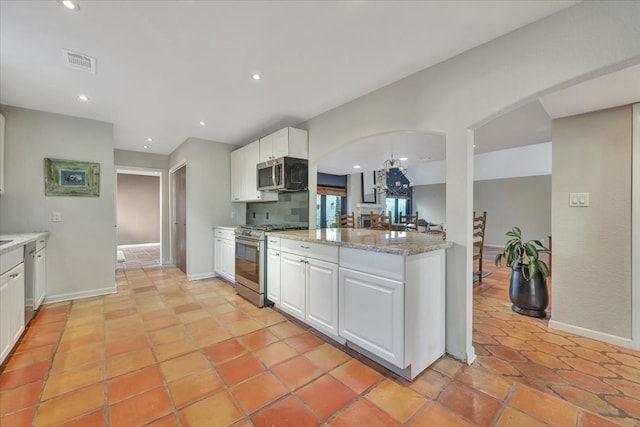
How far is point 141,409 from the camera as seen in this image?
1538mm

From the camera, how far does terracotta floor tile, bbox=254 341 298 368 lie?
2037mm

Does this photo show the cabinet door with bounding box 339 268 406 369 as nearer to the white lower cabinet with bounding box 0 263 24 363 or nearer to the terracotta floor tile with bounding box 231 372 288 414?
the terracotta floor tile with bounding box 231 372 288 414

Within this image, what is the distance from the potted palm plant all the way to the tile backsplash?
2.45m

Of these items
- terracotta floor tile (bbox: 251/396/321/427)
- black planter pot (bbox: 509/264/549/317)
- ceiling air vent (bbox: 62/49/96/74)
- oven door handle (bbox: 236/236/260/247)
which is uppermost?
ceiling air vent (bbox: 62/49/96/74)

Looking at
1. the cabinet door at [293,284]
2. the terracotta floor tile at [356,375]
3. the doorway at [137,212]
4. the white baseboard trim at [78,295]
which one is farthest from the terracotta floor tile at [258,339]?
the doorway at [137,212]

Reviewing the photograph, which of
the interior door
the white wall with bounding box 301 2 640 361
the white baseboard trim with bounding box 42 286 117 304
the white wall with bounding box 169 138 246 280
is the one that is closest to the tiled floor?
the white wall with bounding box 301 2 640 361

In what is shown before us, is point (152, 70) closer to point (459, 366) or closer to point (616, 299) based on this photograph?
point (459, 366)

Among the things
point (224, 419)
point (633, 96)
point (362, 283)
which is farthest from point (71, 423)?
point (633, 96)

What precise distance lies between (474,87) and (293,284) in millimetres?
2294

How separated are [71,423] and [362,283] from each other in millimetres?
1856

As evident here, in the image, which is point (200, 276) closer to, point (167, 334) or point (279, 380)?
point (167, 334)

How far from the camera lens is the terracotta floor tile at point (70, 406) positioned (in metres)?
1.46

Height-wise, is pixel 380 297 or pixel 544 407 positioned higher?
pixel 380 297

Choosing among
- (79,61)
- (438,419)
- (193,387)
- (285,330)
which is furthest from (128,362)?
(79,61)
